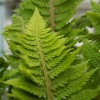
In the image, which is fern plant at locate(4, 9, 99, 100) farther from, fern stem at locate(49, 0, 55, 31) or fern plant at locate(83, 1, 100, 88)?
fern stem at locate(49, 0, 55, 31)

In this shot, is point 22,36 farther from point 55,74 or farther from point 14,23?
point 14,23

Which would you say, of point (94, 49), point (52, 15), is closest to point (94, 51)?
point (94, 49)

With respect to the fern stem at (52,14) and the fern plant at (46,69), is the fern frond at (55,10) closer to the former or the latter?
the fern stem at (52,14)

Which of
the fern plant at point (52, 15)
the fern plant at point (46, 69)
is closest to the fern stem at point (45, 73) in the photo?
the fern plant at point (46, 69)

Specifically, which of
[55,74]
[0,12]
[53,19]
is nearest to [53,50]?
[55,74]

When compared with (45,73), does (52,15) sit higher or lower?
higher

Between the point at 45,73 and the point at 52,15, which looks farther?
the point at 52,15

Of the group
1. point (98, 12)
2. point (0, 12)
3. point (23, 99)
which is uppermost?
point (0, 12)

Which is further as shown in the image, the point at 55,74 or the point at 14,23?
the point at 14,23

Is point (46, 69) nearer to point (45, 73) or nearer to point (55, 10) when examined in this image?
point (45, 73)
